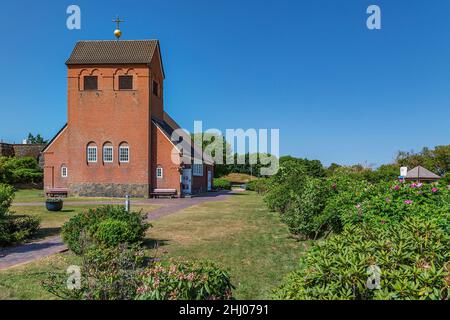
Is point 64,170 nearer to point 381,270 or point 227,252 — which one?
point 227,252

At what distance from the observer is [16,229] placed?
10711 millimetres

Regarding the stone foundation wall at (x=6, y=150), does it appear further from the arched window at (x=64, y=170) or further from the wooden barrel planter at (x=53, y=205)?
the wooden barrel planter at (x=53, y=205)

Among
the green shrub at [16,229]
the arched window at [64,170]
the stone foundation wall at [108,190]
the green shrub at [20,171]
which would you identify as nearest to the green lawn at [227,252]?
the green shrub at [16,229]

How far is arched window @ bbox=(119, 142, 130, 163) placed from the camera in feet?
93.1

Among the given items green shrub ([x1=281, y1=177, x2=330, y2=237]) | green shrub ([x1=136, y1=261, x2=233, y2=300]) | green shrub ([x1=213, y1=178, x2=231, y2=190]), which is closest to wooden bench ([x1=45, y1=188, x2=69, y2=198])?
green shrub ([x1=213, y1=178, x2=231, y2=190])

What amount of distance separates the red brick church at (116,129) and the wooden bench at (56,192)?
29 centimetres

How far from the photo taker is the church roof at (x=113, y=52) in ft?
92.5

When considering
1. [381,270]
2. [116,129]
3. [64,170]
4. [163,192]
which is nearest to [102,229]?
[381,270]

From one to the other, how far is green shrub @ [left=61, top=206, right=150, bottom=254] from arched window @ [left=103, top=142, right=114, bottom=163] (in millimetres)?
20006

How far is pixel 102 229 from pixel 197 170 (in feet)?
91.5

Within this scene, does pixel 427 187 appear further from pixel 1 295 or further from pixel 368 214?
pixel 1 295
